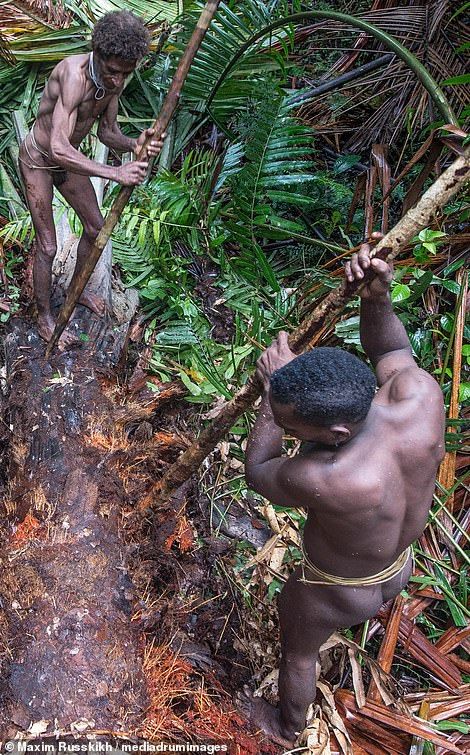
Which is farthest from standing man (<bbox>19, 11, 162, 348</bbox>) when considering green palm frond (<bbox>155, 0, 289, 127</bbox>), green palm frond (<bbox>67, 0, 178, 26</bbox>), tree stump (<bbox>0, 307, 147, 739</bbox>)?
green palm frond (<bbox>67, 0, 178, 26</bbox>)

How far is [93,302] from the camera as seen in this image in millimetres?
3631

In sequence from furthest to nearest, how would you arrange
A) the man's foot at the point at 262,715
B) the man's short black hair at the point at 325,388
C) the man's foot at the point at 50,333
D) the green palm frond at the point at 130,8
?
the green palm frond at the point at 130,8 → the man's foot at the point at 50,333 → the man's foot at the point at 262,715 → the man's short black hair at the point at 325,388

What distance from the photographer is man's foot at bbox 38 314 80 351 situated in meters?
3.40

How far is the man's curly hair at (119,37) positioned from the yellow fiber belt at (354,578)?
85.0 inches

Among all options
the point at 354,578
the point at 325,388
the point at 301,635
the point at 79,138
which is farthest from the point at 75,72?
the point at 301,635

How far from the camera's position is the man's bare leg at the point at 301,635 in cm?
229

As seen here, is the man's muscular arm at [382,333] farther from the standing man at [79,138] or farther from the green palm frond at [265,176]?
the green palm frond at [265,176]

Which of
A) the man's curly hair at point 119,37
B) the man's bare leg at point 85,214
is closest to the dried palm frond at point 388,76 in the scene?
the man's curly hair at point 119,37

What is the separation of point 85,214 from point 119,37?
3.29ft

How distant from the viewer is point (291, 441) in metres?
3.54

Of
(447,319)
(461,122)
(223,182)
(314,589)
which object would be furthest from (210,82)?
(314,589)

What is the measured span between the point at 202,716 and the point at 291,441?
4.97ft

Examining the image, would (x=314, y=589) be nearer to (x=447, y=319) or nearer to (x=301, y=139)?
(x=447, y=319)

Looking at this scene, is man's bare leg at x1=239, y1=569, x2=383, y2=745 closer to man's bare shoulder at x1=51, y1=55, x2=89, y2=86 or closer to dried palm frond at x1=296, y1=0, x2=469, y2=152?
man's bare shoulder at x1=51, y1=55, x2=89, y2=86
